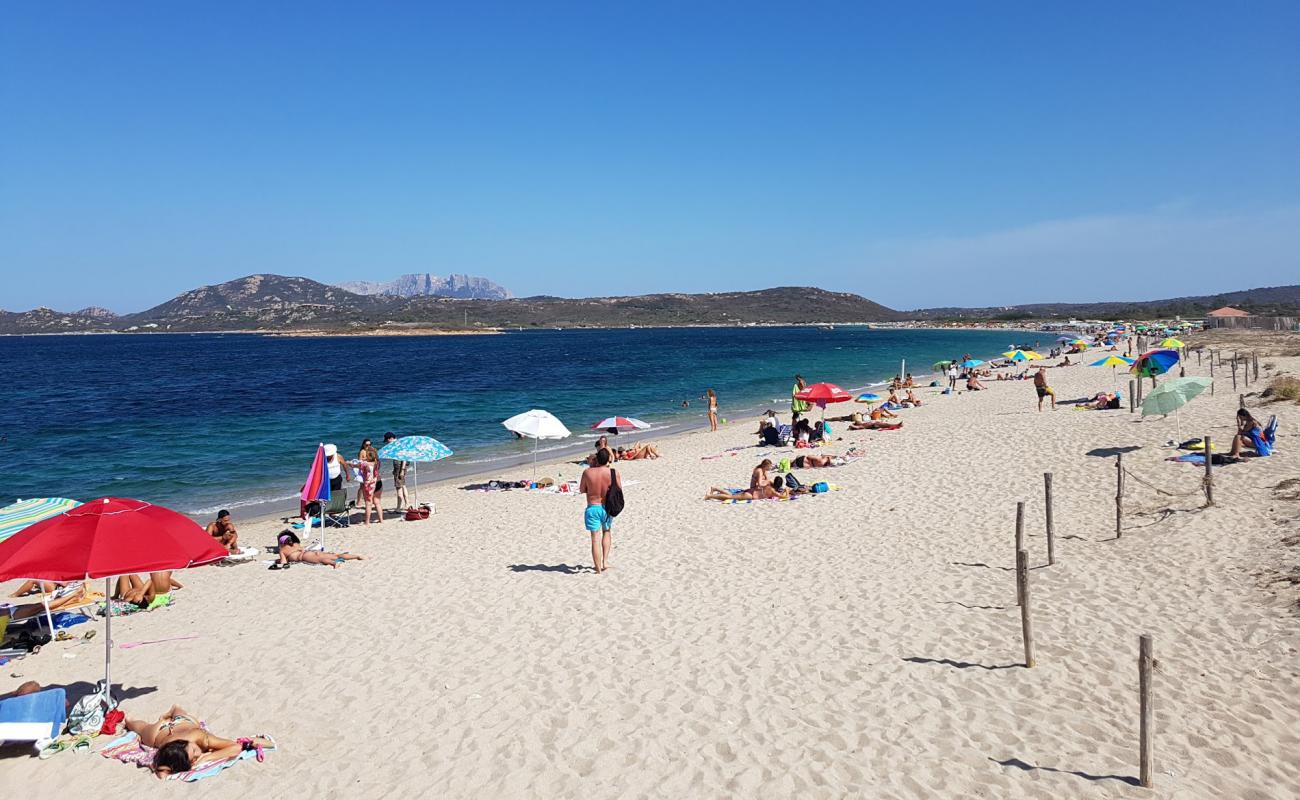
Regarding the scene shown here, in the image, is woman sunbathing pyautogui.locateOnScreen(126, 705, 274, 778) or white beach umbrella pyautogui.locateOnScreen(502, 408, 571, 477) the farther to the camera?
white beach umbrella pyautogui.locateOnScreen(502, 408, 571, 477)

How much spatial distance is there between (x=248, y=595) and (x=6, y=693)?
2.77m

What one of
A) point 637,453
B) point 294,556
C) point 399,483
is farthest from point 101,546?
point 637,453

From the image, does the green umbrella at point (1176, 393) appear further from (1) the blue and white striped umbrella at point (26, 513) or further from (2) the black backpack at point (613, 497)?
(1) the blue and white striped umbrella at point (26, 513)

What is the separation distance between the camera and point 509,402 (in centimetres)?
3575

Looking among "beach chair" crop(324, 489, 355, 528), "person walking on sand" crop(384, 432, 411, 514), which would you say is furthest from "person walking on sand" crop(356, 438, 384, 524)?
"person walking on sand" crop(384, 432, 411, 514)

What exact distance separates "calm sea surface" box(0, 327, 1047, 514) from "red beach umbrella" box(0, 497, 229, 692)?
11.5 m

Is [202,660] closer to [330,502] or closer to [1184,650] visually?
[330,502]

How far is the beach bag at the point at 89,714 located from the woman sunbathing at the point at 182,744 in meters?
0.35

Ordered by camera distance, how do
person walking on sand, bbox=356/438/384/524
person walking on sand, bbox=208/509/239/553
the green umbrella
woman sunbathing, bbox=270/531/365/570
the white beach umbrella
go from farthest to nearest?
the white beach umbrella → the green umbrella → person walking on sand, bbox=356/438/384/524 → person walking on sand, bbox=208/509/239/553 → woman sunbathing, bbox=270/531/365/570

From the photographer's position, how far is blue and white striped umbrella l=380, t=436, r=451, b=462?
1338 cm

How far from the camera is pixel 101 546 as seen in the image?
551cm

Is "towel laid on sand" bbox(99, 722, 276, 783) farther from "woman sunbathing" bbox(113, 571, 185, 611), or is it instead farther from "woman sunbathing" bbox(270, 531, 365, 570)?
"woman sunbathing" bbox(270, 531, 365, 570)

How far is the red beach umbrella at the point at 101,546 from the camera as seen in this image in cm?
535

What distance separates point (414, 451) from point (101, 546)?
26.1 feet
